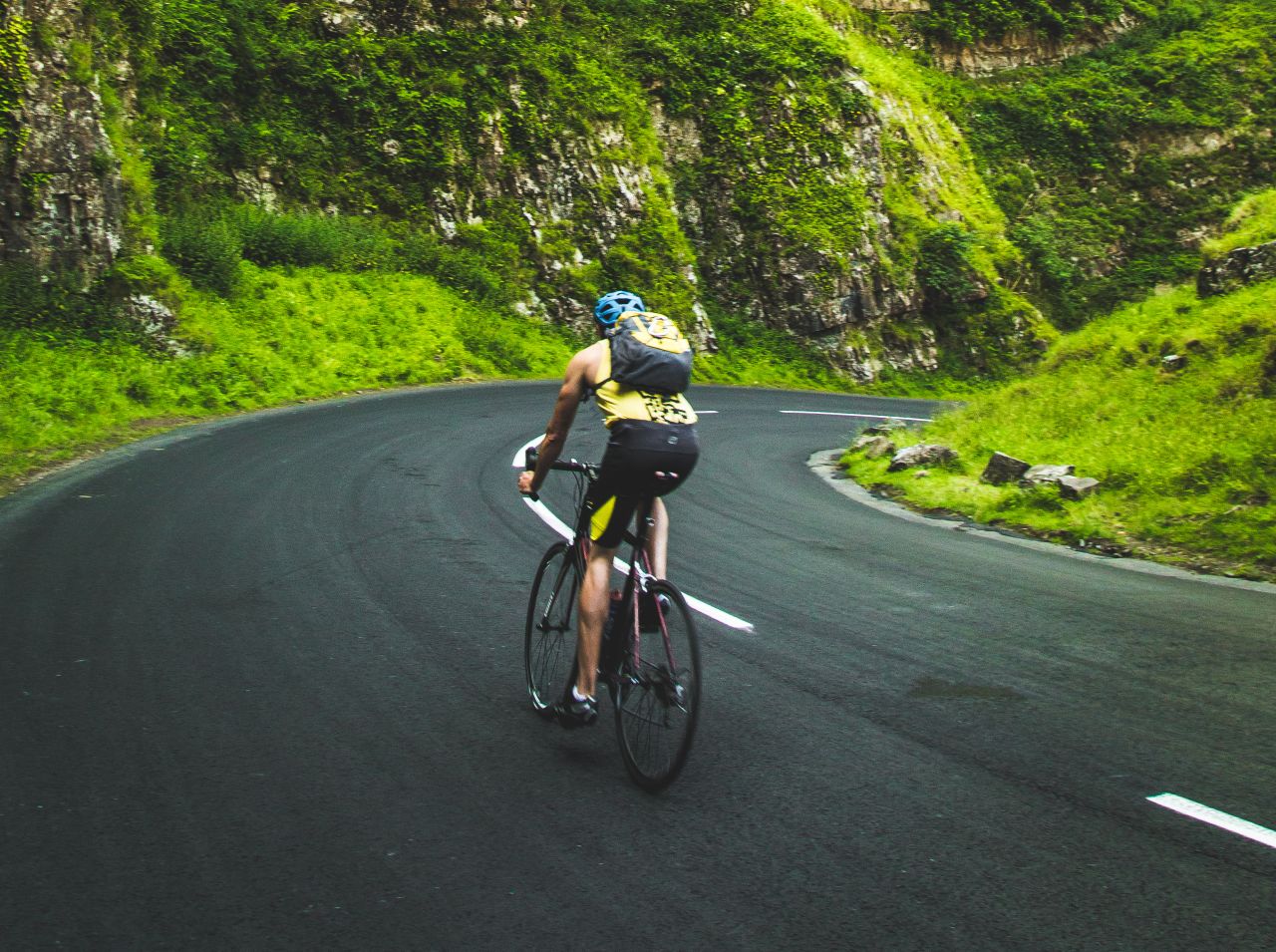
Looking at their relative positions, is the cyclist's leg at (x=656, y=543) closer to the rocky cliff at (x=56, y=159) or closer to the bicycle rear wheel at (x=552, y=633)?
the bicycle rear wheel at (x=552, y=633)

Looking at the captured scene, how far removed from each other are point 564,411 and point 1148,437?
957 cm

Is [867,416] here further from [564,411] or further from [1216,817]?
[1216,817]

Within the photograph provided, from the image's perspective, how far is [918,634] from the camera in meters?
6.29

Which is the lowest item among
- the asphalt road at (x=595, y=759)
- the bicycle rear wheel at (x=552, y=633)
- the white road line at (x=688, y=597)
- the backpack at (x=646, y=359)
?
the white road line at (x=688, y=597)

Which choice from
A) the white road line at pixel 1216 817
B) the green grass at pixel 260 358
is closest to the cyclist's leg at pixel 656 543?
the white road line at pixel 1216 817

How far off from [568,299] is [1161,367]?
59.9ft

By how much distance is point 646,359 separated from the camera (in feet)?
14.0

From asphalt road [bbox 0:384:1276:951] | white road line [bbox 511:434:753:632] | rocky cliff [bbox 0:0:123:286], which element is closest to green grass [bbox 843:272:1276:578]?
asphalt road [bbox 0:384:1276:951]

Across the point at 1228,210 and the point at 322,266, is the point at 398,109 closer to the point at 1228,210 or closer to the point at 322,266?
the point at 322,266

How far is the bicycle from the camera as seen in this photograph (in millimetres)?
3975

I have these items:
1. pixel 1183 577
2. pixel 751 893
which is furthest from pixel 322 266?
pixel 751 893

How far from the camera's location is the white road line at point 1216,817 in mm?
3557

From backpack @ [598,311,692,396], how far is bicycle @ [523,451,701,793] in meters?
0.56

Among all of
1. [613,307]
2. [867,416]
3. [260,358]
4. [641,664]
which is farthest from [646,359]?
[867,416]
